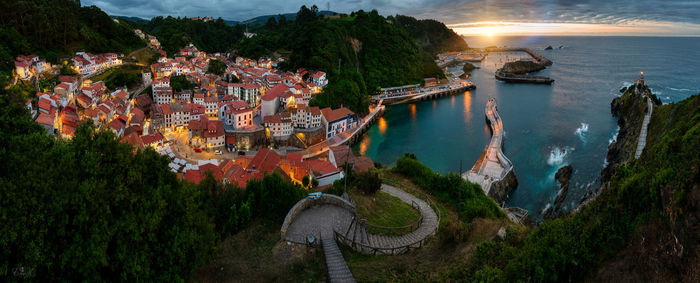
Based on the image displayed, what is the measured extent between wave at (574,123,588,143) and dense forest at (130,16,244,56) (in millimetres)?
53621

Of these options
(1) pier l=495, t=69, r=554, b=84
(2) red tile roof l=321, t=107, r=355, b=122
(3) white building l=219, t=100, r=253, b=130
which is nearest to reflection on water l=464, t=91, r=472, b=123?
(1) pier l=495, t=69, r=554, b=84

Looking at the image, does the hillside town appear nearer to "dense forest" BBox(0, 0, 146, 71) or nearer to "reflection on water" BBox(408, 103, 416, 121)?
"dense forest" BBox(0, 0, 146, 71)

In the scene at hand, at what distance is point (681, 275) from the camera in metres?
5.18

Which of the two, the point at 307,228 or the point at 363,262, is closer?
the point at 363,262

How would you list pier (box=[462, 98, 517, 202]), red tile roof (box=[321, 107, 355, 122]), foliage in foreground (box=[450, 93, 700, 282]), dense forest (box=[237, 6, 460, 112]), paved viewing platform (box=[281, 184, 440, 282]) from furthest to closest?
1. dense forest (box=[237, 6, 460, 112])
2. red tile roof (box=[321, 107, 355, 122])
3. pier (box=[462, 98, 517, 202])
4. paved viewing platform (box=[281, 184, 440, 282])
5. foliage in foreground (box=[450, 93, 700, 282])

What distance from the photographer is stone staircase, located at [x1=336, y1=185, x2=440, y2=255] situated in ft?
29.0

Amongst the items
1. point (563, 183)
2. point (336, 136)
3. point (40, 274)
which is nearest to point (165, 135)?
point (336, 136)

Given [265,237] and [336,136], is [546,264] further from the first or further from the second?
[336,136]

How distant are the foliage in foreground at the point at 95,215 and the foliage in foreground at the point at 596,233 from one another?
5539 millimetres

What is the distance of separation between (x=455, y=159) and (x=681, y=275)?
23076mm

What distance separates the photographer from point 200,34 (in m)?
66.5

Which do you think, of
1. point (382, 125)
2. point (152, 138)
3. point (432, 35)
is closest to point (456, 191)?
point (152, 138)

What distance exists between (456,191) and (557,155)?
17010 mm

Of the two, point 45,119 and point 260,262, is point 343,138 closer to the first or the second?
point 45,119
